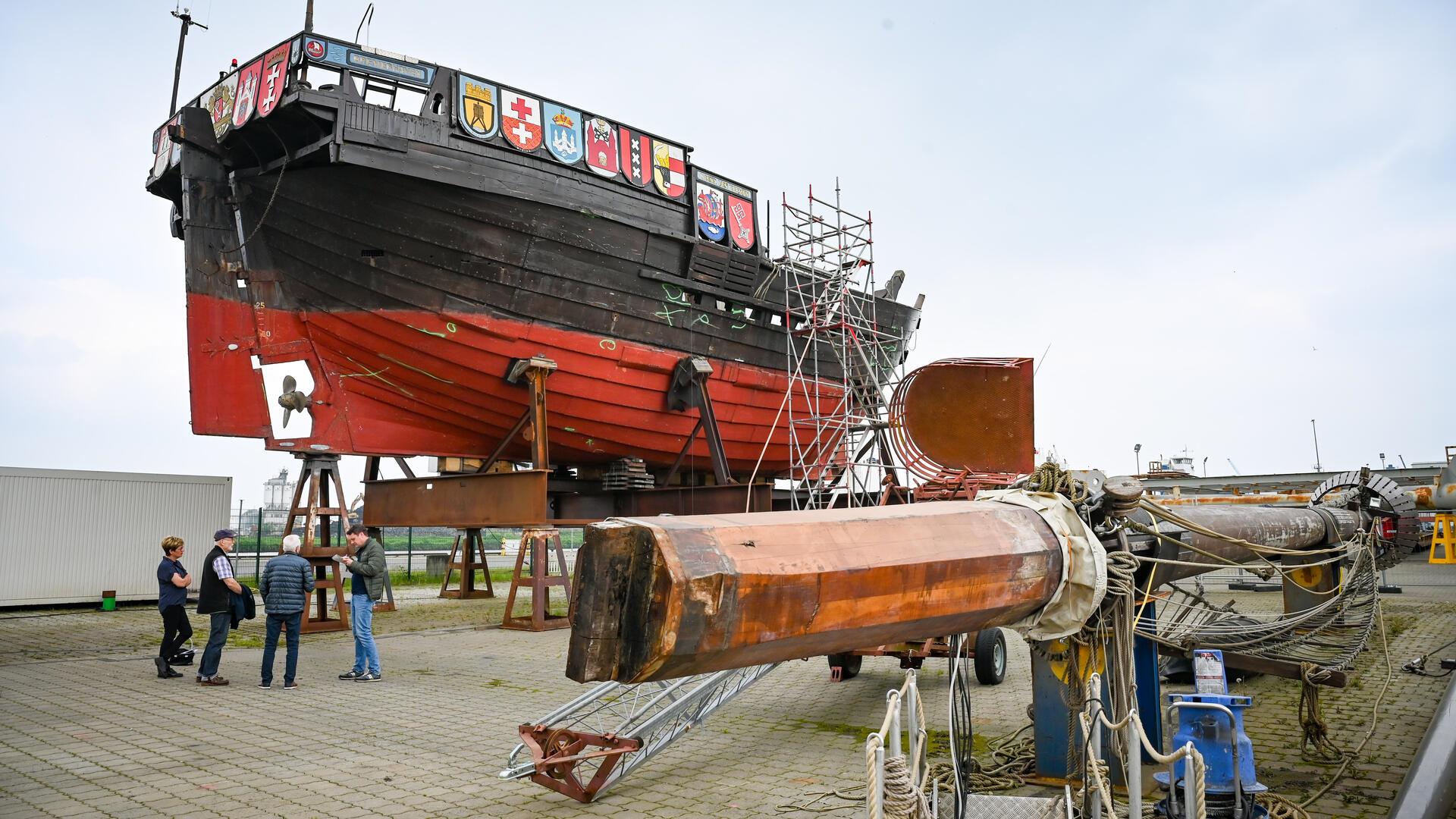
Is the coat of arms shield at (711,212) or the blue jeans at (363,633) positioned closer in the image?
the blue jeans at (363,633)

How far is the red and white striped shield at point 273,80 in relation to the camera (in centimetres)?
963

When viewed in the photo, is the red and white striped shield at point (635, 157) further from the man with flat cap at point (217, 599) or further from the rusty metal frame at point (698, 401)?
the man with flat cap at point (217, 599)

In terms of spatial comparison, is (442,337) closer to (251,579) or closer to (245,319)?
(245,319)

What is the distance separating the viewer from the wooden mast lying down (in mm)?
1784

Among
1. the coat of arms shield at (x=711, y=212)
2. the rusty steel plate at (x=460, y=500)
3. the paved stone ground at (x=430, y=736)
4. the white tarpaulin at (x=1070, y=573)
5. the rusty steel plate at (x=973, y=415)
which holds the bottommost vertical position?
the paved stone ground at (x=430, y=736)

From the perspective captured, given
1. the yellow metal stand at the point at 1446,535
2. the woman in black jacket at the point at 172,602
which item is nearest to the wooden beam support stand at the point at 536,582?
the woman in black jacket at the point at 172,602

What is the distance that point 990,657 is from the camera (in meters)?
7.68

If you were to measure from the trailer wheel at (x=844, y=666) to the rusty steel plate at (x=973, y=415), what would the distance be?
6.49 feet

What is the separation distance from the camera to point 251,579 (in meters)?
18.7

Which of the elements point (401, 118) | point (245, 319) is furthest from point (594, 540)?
point (245, 319)

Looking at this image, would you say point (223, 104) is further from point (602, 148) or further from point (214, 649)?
point (214, 649)

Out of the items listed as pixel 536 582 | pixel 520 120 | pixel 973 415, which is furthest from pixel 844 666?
pixel 520 120

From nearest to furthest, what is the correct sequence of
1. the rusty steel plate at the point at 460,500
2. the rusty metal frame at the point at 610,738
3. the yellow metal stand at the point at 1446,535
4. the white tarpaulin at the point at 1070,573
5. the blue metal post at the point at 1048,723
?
1. the white tarpaulin at the point at 1070,573
2. the blue metal post at the point at 1048,723
3. the rusty metal frame at the point at 610,738
4. the rusty steel plate at the point at 460,500
5. the yellow metal stand at the point at 1446,535

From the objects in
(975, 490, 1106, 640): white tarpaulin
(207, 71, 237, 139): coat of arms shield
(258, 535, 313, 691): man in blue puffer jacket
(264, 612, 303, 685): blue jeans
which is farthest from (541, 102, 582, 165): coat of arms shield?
(975, 490, 1106, 640): white tarpaulin
